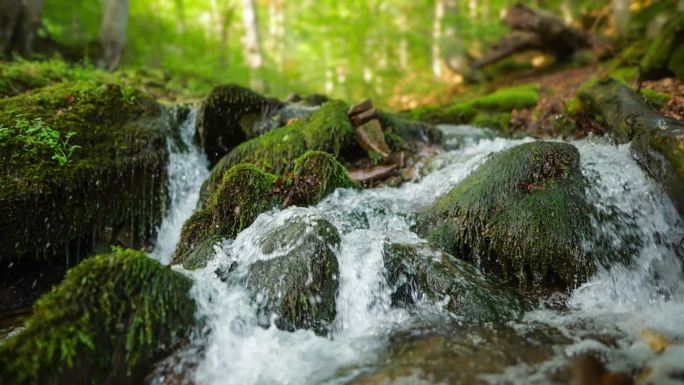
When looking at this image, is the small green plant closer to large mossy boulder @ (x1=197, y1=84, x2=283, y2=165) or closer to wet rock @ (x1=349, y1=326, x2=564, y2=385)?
large mossy boulder @ (x1=197, y1=84, x2=283, y2=165)

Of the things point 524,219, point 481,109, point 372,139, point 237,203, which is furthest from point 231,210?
point 481,109

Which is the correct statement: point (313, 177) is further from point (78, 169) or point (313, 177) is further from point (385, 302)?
point (78, 169)

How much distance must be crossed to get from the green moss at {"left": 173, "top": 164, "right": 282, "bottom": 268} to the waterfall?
45.7 inches

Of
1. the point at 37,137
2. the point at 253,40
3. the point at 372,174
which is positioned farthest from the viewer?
the point at 253,40

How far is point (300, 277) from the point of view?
3346 millimetres

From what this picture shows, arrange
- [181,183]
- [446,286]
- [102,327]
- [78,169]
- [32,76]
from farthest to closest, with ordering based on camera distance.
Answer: [32,76] → [181,183] → [78,169] → [446,286] → [102,327]

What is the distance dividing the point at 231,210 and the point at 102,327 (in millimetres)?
2008

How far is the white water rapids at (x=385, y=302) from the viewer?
2686 mm

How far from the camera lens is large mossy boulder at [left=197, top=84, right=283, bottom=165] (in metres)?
6.49

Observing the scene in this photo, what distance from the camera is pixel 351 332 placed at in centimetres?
325

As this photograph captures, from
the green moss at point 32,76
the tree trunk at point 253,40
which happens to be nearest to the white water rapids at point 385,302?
the green moss at point 32,76

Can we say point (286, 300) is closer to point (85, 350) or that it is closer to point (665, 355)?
point (85, 350)

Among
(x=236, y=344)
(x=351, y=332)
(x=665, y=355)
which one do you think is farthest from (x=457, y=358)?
(x=236, y=344)

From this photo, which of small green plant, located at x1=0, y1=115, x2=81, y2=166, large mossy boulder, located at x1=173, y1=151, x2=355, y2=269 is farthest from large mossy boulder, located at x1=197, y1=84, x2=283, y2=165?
large mossy boulder, located at x1=173, y1=151, x2=355, y2=269
